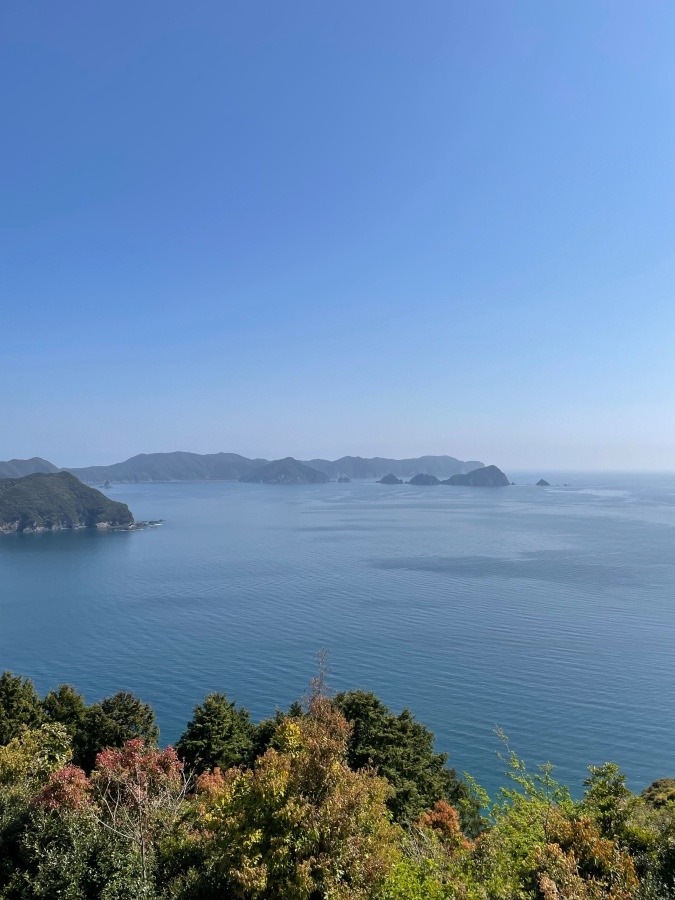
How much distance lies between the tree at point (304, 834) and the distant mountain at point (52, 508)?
447ft

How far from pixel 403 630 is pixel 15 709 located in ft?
115

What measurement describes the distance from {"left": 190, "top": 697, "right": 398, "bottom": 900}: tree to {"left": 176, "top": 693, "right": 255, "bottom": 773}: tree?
13.5 meters

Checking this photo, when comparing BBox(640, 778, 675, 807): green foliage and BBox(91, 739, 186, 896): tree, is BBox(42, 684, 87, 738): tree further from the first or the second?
BBox(640, 778, 675, 807): green foliage

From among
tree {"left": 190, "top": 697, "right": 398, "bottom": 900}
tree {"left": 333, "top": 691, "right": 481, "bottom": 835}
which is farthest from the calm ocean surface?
tree {"left": 190, "top": 697, "right": 398, "bottom": 900}

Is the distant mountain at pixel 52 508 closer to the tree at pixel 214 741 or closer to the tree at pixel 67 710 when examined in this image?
the tree at pixel 67 710

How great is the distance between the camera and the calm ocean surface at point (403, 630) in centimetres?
3409

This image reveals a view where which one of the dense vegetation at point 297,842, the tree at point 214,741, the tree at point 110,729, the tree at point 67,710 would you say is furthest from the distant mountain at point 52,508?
the dense vegetation at point 297,842

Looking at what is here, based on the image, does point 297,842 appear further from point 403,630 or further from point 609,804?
point 403,630

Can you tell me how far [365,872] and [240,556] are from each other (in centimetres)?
8385

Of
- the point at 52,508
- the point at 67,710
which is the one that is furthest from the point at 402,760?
the point at 52,508

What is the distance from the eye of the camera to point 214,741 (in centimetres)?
2203

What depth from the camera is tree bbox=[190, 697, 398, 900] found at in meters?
8.39

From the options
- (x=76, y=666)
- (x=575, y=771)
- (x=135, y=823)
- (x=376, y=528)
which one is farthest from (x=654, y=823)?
(x=376, y=528)

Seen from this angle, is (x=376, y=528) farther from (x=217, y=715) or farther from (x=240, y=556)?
(x=217, y=715)
